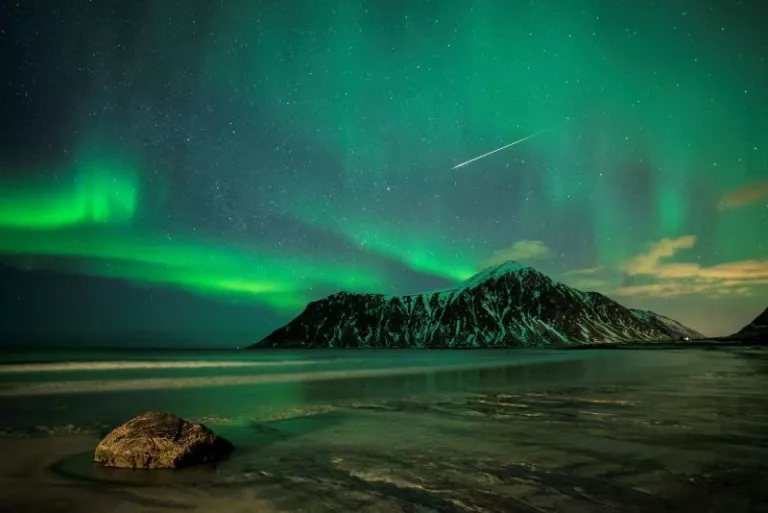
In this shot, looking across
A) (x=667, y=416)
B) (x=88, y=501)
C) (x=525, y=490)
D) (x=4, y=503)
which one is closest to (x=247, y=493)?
(x=88, y=501)

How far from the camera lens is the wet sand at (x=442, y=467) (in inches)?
341

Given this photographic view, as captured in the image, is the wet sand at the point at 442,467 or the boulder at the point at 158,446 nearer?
the wet sand at the point at 442,467

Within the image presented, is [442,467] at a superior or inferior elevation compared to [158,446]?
inferior

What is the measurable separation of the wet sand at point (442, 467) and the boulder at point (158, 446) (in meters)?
0.53

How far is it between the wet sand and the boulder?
53 centimetres

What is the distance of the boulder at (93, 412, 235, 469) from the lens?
38.1ft

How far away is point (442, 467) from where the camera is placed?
1103 cm

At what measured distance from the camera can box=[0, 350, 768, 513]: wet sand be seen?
28.4ft

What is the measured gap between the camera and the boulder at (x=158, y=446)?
457 inches

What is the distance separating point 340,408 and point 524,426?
8674mm

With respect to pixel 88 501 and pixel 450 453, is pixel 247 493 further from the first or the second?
pixel 450 453

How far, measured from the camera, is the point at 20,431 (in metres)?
17.0

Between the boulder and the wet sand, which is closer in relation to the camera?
the wet sand

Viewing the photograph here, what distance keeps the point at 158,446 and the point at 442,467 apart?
21.0 feet
